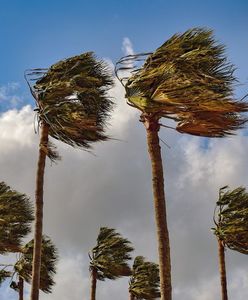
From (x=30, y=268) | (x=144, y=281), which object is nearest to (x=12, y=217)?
(x=30, y=268)

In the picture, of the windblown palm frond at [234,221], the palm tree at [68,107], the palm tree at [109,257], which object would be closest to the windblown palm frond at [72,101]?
the palm tree at [68,107]

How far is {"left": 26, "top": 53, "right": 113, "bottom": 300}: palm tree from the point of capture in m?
19.7

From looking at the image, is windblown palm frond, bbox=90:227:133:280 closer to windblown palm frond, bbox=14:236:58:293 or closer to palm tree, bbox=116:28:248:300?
windblown palm frond, bbox=14:236:58:293

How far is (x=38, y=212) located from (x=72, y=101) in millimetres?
4135

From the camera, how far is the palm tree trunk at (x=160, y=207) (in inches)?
480

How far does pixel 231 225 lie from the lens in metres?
31.2

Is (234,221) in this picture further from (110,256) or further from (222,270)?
(110,256)

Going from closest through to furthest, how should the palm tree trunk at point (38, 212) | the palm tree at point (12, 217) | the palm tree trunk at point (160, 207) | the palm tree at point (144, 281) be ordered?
the palm tree trunk at point (160, 207)
the palm tree trunk at point (38, 212)
the palm tree at point (12, 217)
the palm tree at point (144, 281)

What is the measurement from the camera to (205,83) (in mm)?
12555

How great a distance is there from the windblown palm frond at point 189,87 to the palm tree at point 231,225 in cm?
1873

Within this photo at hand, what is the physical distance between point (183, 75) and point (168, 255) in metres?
4.08

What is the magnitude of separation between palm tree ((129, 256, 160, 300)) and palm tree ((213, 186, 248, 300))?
1812 centimetres

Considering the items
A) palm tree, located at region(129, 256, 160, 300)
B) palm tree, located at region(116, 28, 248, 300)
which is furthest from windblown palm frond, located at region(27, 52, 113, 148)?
palm tree, located at region(129, 256, 160, 300)

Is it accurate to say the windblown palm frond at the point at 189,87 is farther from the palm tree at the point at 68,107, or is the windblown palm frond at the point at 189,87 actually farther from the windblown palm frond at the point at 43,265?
the windblown palm frond at the point at 43,265
